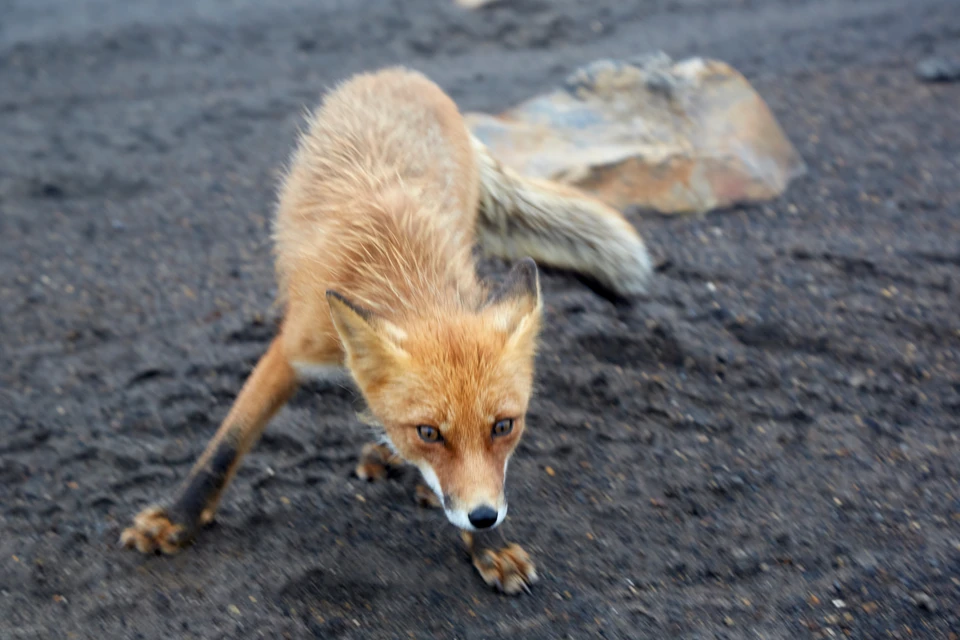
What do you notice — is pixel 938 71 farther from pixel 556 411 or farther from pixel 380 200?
pixel 380 200

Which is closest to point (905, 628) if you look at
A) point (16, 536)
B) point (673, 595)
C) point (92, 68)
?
point (673, 595)

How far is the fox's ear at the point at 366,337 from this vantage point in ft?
8.84

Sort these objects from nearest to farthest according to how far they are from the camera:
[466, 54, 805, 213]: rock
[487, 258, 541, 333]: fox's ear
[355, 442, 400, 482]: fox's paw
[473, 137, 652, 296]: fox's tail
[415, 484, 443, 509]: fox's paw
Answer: [487, 258, 541, 333]: fox's ear
[415, 484, 443, 509]: fox's paw
[355, 442, 400, 482]: fox's paw
[473, 137, 652, 296]: fox's tail
[466, 54, 805, 213]: rock

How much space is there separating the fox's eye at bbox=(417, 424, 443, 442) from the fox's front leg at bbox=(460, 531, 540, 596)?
68cm

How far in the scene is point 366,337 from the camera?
2725 millimetres

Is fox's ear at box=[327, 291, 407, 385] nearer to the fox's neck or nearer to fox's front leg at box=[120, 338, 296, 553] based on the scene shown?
the fox's neck

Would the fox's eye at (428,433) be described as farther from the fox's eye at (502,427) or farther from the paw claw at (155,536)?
the paw claw at (155,536)

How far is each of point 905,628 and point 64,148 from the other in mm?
6286

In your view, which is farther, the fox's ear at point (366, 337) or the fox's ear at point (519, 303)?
the fox's ear at point (519, 303)

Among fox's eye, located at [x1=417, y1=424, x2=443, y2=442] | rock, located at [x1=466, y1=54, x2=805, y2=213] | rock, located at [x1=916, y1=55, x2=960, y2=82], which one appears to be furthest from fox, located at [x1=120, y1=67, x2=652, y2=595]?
rock, located at [x1=916, y1=55, x2=960, y2=82]

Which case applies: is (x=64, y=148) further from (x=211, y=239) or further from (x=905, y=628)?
(x=905, y=628)

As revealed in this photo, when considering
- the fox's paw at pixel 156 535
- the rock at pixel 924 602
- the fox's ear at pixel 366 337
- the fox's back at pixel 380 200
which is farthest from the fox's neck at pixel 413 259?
the rock at pixel 924 602

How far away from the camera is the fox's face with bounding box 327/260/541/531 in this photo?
8.77 ft

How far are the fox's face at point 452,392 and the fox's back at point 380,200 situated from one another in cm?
36
